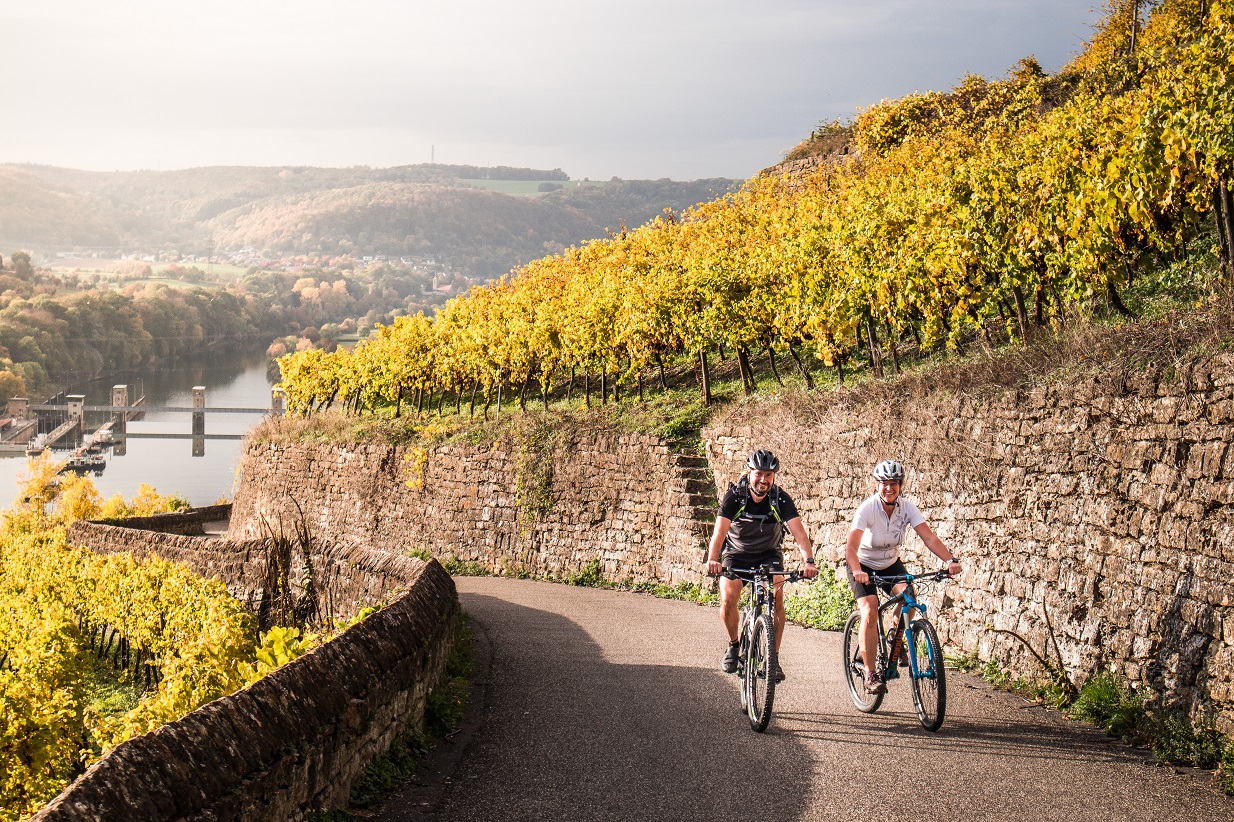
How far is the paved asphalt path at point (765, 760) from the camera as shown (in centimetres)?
618

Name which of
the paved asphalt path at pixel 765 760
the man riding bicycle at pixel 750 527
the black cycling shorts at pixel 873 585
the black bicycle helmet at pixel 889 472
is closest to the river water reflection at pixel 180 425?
the paved asphalt path at pixel 765 760

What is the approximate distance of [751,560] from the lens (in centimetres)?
866

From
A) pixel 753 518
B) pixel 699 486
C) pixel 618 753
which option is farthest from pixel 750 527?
pixel 699 486

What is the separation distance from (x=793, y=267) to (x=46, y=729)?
53.1ft

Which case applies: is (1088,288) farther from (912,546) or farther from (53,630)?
(53,630)

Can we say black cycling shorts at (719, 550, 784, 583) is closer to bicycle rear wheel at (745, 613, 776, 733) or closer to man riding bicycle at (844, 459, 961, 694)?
bicycle rear wheel at (745, 613, 776, 733)

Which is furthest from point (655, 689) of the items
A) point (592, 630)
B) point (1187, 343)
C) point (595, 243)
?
point (595, 243)

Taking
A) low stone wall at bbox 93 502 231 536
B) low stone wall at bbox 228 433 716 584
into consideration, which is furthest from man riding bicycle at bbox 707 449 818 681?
low stone wall at bbox 93 502 231 536

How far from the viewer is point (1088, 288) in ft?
44.3

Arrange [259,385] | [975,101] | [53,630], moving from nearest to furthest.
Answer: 1. [53,630]
2. [975,101]
3. [259,385]

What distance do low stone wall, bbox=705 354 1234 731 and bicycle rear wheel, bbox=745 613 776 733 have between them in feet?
8.58

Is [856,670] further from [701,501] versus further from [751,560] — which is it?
[701,501]

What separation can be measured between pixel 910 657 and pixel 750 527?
5.13 feet

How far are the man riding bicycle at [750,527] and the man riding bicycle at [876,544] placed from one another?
0.44 metres
